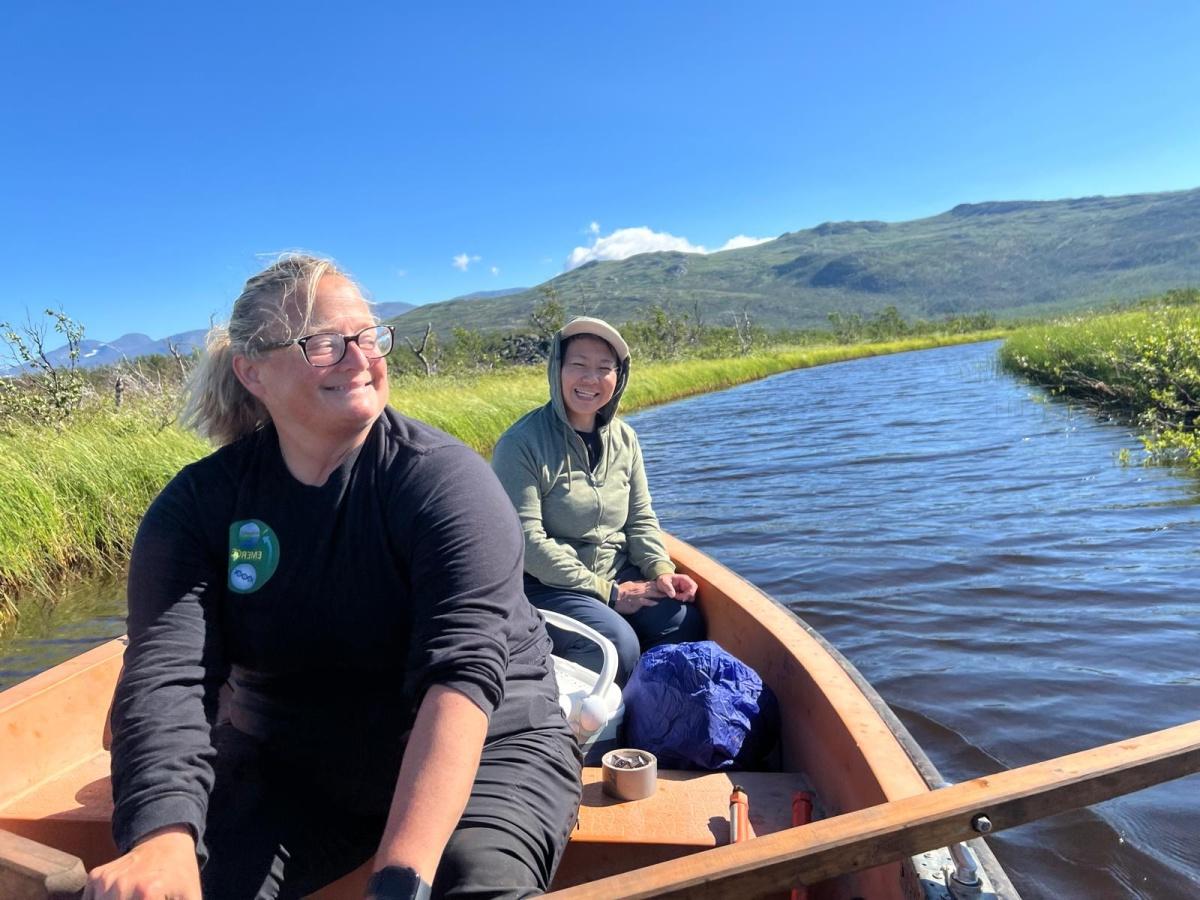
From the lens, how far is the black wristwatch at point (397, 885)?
1.16m

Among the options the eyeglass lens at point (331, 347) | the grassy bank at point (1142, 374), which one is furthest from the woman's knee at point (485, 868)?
the grassy bank at point (1142, 374)

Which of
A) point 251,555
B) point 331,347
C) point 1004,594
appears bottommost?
point 1004,594

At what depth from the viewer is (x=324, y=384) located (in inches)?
60.1

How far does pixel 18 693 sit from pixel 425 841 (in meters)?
1.86

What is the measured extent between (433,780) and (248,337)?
2.78 ft

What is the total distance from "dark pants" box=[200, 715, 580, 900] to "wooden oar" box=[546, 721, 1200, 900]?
A: 0.56 feet

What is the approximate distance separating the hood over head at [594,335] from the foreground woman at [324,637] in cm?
138

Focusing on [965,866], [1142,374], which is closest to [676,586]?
[965,866]

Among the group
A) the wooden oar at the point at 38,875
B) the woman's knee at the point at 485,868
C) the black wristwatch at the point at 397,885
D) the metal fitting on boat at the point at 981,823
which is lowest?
the metal fitting on boat at the point at 981,823

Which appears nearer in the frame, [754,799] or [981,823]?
[981,823]

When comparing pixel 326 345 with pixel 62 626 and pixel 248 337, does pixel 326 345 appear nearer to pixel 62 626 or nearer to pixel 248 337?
pixel 248 337

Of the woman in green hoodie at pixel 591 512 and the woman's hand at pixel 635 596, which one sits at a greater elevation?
the woman in green hoodie at pixel 591 512

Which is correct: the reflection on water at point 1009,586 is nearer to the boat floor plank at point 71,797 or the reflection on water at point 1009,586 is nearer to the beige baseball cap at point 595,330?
the beige baseball cap at point 595,330

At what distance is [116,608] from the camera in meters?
5.67
